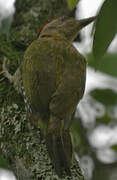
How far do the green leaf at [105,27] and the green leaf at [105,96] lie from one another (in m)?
2.45

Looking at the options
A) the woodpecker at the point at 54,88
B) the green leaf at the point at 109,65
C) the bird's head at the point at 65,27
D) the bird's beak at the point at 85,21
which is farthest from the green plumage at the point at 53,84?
the bird's head at the point at 65,27

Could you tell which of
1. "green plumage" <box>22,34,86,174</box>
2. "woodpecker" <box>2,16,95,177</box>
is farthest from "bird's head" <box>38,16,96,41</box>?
"green plumage" <box>22,34,86,174</box>

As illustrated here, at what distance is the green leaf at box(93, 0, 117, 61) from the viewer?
2047mm

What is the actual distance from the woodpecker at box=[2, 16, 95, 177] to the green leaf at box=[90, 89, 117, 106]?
1.12 meters

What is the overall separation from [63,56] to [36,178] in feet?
4.86

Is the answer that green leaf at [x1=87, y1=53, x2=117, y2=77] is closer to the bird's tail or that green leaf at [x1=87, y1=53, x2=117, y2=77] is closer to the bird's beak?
the bird's tail

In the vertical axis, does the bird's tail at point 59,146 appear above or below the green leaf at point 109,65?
below

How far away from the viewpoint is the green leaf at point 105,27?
6.72 ft

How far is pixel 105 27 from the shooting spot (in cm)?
214

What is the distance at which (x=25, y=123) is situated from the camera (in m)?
2.98

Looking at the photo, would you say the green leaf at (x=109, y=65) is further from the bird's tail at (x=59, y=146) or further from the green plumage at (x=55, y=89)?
the bird's tail at (x=59, y=146)

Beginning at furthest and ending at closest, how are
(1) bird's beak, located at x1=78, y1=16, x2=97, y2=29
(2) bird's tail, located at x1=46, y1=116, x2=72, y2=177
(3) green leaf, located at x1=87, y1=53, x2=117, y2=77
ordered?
(1) bird's beak, located at x1=78, y1=16, x2=97, y2=29, (3) green leaf, located at x1=87, y1=53, x2=117, y2=77, (2) bird's tail, located at x1=46, y1=116, x2=72, y2=177

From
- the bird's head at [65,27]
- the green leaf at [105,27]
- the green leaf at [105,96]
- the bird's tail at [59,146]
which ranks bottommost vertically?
the green leaf at [105,96]

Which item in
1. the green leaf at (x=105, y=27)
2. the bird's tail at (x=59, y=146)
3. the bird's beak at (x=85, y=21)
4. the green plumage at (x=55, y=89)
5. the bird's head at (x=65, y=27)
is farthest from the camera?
the bird's head at (x=65, y=27)
